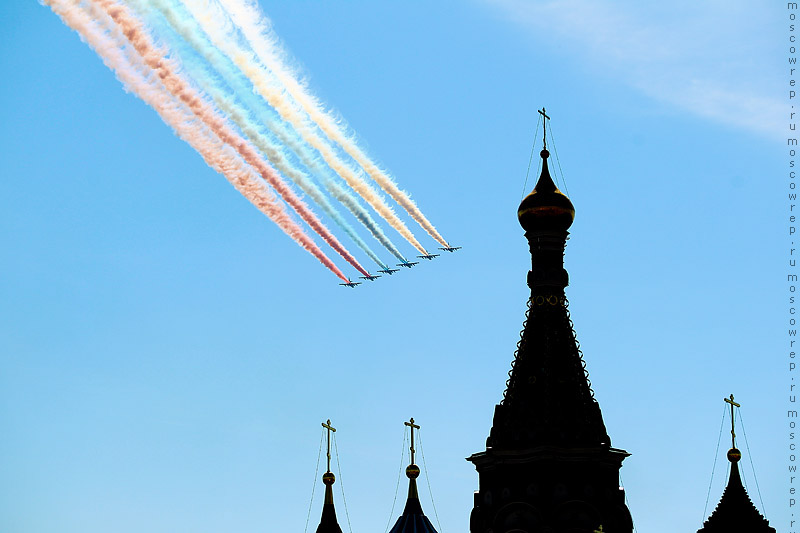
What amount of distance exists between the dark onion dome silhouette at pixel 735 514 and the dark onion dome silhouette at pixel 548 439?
3.86 m

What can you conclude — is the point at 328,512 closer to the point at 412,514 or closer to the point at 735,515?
the point at 412,514

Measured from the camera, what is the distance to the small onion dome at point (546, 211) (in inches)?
3469

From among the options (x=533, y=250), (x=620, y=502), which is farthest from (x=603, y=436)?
(x=533, y=250)

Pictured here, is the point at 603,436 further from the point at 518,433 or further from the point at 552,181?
the point at 552,181

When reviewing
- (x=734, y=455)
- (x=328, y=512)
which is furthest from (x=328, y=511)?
(x=734, y=455)

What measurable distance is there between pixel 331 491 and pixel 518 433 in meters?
11.5

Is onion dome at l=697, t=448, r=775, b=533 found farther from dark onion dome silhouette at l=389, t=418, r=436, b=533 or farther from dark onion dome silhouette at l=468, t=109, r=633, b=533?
dark onion dome silhouette at l=389, t=418, r=436, b=533

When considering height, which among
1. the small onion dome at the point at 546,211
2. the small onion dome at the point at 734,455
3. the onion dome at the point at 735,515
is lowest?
the onion dome at the point at 735,515

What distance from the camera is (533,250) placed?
290 ft

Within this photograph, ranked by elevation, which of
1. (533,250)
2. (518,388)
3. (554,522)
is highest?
(533,250)

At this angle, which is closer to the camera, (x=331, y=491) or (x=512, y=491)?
(x=512, y=491)

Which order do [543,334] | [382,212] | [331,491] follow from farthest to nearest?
[331,491], [543,334], [382,212]

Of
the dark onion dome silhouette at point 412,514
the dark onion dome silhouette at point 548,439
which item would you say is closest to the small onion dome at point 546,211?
the dark onion dome silhouette at point 548,439

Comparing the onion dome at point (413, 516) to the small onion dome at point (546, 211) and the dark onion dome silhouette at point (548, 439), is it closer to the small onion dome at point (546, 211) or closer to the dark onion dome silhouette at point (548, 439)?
the dark onion dome silhouette at point (548, 439)
